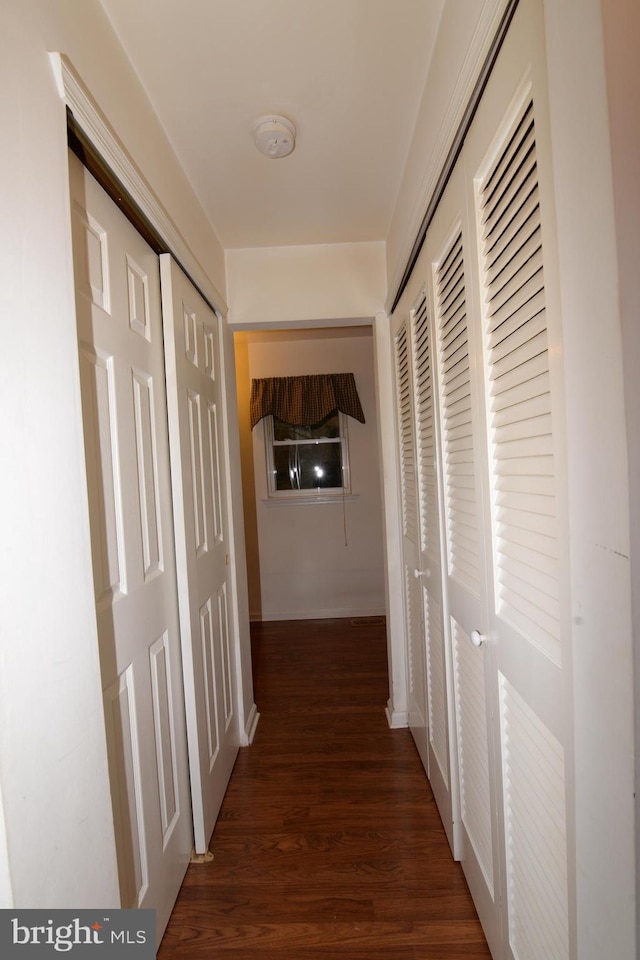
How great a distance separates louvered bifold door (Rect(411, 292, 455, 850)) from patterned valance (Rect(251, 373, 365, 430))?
238 cm

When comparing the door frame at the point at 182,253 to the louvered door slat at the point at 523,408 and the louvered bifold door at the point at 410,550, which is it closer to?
the louvered bifold door at the point at 410,550

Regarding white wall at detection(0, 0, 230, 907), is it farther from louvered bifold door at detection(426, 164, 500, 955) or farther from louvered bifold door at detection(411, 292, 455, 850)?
louvered bifold door at detection(411, 292, 455, 850)

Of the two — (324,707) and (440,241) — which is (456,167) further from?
(324,707)

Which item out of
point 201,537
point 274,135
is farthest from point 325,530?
point 274,135

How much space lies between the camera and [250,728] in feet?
7.76

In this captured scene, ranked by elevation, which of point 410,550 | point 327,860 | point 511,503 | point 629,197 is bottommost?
point 327,860

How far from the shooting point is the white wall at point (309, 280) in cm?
235

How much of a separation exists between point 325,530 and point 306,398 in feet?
3.84

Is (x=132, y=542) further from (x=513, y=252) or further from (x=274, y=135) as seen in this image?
(x=274, y=135)

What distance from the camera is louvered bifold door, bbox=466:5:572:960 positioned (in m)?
0.75

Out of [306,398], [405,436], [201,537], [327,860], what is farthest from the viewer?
[306,398]

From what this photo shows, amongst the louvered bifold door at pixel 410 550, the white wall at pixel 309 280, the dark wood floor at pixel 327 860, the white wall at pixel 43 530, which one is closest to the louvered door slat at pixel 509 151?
the white wall at pixel 43 530

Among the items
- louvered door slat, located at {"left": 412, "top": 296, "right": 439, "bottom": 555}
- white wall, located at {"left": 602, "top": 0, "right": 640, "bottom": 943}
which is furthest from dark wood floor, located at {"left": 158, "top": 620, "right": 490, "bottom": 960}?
white wall, located at {"left": 602, "top": 0, "right": 640, "bottom": 943}

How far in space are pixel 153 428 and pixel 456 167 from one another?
1.08 meters
